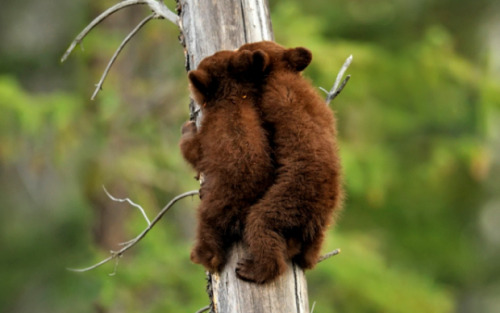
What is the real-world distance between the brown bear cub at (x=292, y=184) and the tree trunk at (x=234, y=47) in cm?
9

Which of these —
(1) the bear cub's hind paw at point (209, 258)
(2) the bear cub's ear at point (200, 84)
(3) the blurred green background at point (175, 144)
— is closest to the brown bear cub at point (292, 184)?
(1) the bear cub's hind paw at point (209, 258)

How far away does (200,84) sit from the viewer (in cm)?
397

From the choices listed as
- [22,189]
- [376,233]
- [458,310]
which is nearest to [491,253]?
[458,310]

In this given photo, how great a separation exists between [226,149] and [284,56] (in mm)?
628

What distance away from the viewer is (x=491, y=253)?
23.2 metres

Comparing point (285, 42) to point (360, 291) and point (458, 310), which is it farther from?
point (458, 310)

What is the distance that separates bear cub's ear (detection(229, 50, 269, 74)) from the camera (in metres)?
3.86

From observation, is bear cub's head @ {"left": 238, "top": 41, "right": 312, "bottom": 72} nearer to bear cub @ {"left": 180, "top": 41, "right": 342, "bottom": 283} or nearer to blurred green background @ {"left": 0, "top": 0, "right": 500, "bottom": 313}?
bear cub @ {"left": 180, "top": 41, "right": 342, "bottom": 283}

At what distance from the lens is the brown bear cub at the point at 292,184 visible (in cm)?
379

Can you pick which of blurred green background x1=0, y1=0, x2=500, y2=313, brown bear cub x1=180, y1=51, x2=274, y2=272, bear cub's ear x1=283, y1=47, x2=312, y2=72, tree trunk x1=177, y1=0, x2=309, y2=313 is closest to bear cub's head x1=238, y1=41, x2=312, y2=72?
bear cub's ear x1=283, y1=47, x2=312, y2=72

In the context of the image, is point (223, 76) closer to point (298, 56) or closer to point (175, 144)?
point (298, 56)

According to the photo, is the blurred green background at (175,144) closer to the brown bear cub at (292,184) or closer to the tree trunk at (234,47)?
the tree trunk at (234,47)

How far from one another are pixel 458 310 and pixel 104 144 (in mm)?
15881

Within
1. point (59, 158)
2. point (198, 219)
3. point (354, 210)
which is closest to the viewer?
point (198, 219)
